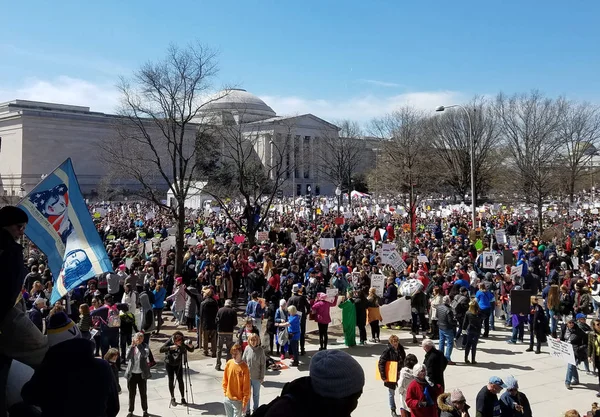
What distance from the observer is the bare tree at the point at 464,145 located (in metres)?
57.9

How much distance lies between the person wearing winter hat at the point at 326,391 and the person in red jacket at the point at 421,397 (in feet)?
17.9

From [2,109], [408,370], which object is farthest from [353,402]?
[2,109]

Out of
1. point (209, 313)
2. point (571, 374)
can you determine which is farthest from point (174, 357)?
point (571, 374)

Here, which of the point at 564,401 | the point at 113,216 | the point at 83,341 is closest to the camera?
the point at 83,341

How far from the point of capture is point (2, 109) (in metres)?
83.2

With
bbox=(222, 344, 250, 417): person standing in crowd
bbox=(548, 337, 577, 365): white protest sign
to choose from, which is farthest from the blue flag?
bbox=(548, 337, 577, 365): white protest sign

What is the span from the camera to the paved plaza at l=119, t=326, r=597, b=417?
9.44m

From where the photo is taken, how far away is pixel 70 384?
265cm

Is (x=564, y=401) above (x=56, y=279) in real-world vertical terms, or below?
below

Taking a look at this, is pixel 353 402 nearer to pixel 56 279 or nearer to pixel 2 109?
pixel 56 279

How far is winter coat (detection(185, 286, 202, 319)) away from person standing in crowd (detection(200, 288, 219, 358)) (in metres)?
1.41

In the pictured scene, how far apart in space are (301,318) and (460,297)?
3.58 m

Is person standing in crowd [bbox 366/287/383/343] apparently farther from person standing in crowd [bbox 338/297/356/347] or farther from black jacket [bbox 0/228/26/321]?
black jacket [bbox 0/228/26/321]

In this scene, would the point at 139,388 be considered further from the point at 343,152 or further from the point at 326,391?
the point at 343,152
